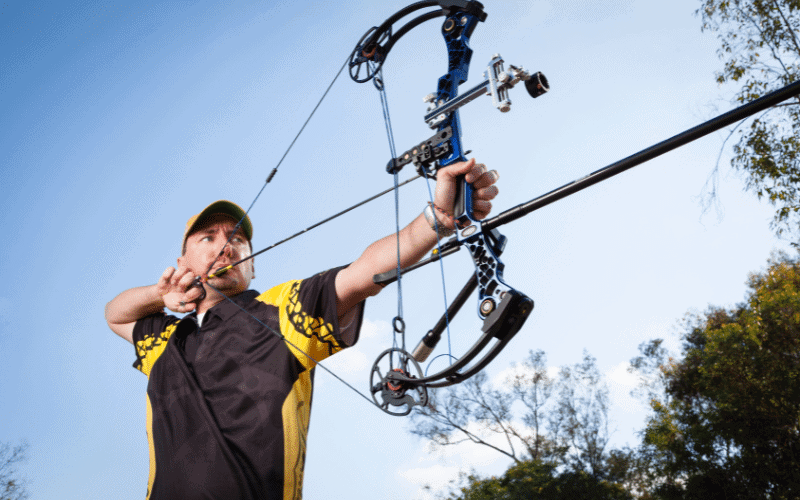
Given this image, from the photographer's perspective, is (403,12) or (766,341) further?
(766,341)

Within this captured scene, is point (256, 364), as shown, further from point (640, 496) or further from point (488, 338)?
point (640, 496)

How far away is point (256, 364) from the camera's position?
1975 mm

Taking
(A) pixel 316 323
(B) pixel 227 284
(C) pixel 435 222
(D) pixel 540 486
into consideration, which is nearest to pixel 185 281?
(B) pixel 227 284

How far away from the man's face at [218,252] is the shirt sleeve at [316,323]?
47 centimetres

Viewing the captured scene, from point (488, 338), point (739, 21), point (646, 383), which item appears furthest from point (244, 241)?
point (646, 383)

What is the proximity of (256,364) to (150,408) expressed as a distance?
56cm

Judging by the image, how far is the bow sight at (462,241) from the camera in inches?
55.8

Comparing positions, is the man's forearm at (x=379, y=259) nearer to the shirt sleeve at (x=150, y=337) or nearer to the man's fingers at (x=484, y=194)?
the man's fingers at (x=484, y=194)

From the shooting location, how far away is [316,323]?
191cm

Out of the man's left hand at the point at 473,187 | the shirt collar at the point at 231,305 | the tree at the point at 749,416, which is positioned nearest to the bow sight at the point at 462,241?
the man's left hand at the point at 473,187

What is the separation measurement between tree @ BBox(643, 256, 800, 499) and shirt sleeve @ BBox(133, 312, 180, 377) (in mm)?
11006

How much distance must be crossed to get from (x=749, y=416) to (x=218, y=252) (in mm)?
12219

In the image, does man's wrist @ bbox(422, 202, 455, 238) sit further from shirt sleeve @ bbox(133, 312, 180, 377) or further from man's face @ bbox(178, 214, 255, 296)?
shirt sleeve @ bbox(133, 312, 180, 377)

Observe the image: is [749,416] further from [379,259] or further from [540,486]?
[379,259]
